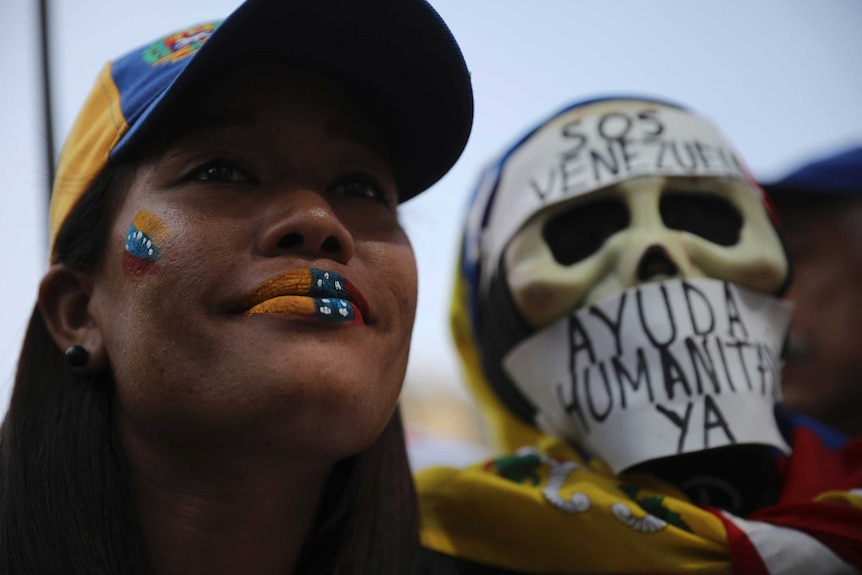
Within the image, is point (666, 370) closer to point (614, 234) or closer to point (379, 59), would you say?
point (614, 234)

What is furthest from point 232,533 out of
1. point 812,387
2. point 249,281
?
point 812,387

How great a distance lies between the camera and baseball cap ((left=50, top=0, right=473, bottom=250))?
4.44 ft

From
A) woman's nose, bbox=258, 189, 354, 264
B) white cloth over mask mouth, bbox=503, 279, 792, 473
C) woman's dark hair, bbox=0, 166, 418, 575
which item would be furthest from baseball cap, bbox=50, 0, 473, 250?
white cloth over mask mouth, bbox=503, 279, 792, 473

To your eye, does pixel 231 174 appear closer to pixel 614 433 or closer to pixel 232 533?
pixel 232 533

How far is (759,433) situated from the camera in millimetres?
1709

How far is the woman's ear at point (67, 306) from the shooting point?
1442mm

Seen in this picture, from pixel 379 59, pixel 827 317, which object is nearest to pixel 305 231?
pixel 379 59

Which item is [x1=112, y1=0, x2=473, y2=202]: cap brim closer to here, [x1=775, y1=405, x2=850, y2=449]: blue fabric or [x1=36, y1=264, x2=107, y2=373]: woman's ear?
[x1=36, y1=264, x2=107, y2=373]: woman's ear

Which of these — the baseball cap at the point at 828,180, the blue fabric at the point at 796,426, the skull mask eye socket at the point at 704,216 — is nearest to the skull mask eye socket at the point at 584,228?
the skull mask eye socket at the point at 704,216

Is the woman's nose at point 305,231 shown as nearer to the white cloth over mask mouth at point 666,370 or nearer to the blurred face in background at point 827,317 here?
the white cloth over mask mouth at point 666,370

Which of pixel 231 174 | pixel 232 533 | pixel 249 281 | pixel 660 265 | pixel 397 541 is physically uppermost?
pixel 231 174

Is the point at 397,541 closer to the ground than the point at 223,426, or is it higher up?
closer to the ground

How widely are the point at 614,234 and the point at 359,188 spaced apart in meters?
0.68

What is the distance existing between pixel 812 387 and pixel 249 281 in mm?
2148
